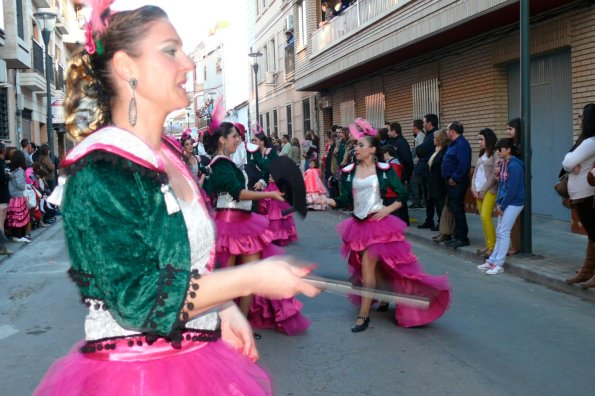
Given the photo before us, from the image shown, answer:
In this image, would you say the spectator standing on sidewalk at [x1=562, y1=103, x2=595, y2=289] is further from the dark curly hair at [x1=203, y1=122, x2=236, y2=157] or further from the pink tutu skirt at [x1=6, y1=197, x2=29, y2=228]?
the pink tutu skirt at [x1=6, y1=197, x2=29, y2=228]

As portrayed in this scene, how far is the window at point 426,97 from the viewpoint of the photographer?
1705cm

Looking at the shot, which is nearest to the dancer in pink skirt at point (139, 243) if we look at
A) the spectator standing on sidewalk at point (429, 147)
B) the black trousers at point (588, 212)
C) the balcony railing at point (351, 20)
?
the black trousers at point (588, 212)

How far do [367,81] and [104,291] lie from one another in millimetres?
21630

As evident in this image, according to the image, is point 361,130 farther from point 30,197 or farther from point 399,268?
point 30,197

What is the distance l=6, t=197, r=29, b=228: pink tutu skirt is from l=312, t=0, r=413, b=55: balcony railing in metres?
9.45

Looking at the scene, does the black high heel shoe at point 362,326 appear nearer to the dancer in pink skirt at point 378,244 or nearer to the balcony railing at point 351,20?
the dancer in pink skirt at point 378,244

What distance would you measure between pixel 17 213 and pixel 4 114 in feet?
39.3

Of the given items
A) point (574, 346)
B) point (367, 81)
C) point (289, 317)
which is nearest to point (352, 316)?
point (289, 317)

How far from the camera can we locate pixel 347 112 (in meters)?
25.0

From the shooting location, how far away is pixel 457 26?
45.3 feet

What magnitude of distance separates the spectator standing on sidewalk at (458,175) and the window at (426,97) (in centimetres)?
617

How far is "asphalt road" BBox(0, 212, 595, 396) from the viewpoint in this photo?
4910 mm

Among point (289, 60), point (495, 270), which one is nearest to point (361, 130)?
point (495, 270)

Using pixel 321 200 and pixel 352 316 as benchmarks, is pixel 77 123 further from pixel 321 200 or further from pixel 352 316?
pixel 352 316
